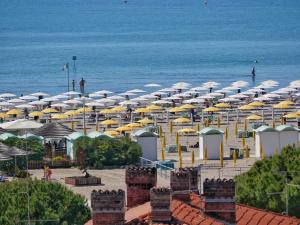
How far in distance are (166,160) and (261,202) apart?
23.7 meters

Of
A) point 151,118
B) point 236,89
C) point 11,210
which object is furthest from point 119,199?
point 236,89

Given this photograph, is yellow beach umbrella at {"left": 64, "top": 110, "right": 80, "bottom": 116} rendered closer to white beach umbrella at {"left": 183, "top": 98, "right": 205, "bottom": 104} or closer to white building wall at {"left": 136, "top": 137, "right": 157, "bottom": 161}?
white beach umbrella at {"left": 183, "top": 98, "right": 205, "bottom": 104}

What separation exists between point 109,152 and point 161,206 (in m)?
35.4

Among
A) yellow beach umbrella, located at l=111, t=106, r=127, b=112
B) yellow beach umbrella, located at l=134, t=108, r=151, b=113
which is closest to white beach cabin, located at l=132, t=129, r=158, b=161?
yellow beach umbrella, located at l=134, t=108, r=151, b=113

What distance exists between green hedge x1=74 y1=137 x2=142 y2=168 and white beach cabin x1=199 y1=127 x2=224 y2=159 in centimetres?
371

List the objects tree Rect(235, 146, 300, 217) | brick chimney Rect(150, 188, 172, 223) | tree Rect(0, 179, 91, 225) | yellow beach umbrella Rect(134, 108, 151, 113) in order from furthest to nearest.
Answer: yellow beach umbrella Rect(134, 108, 151, 113) < tree Rect(235, 146, 300, 217) < tree Rect(0, 179, 91, 225) < brick chimney Rect(150, 188, 172, 223)

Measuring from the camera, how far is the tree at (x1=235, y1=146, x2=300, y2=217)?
3766 centimetres

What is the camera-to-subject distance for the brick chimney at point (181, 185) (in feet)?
94.1

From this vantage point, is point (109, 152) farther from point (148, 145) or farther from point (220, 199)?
point (220, 199)

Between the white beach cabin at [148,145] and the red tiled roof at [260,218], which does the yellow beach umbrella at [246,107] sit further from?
the red tiled roof at [260,218]

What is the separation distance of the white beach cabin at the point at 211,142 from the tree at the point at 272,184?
62.7ft

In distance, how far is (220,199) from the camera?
26.7m

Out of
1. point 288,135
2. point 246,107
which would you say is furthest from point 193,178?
point 246,107

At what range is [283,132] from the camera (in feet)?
208
